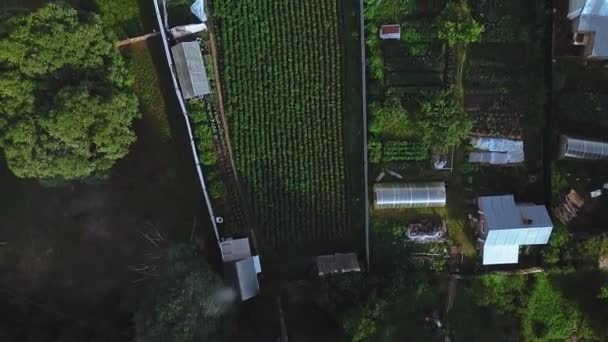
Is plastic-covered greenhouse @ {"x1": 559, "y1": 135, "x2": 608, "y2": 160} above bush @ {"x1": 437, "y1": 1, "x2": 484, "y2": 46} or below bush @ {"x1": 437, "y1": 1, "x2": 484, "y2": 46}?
below

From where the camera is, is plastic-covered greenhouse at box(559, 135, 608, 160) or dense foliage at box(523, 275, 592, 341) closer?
plastic-covered greenhouse at box(559, 135, 608, 160)

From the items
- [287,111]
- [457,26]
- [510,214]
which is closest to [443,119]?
[457,26]

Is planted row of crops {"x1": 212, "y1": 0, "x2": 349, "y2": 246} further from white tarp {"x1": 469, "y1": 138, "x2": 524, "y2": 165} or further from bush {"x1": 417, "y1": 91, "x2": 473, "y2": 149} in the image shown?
white tarp {"x1": 469, "y1": 138, "x2": 524, "y2": 165}

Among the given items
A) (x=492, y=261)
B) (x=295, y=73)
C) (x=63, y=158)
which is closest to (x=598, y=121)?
(x=492, y=261)

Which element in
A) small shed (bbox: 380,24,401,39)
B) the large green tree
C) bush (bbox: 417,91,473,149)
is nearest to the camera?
the large green tree

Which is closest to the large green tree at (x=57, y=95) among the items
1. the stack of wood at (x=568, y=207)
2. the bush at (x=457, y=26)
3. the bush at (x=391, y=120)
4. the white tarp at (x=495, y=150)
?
the bush at (x=391, y=120)

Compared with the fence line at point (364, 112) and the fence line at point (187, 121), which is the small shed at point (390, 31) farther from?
the fence line at point (187, 121)

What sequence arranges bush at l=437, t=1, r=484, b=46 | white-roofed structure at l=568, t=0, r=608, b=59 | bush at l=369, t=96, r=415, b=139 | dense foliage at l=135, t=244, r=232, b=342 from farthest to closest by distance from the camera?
1. bush at l=369, t=96, r=415, b=139
2. bush at l=437, t=1, r=484, b=46
3. white-roofed structure at l=568, t=0, r=608, b=59
4. dense foliage at l=135, t=244, r=232, b=342

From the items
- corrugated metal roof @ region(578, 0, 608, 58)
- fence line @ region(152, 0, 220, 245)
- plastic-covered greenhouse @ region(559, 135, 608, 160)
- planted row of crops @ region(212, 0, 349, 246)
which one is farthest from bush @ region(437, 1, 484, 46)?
fence line @ region(152, 0, 220, 245)
